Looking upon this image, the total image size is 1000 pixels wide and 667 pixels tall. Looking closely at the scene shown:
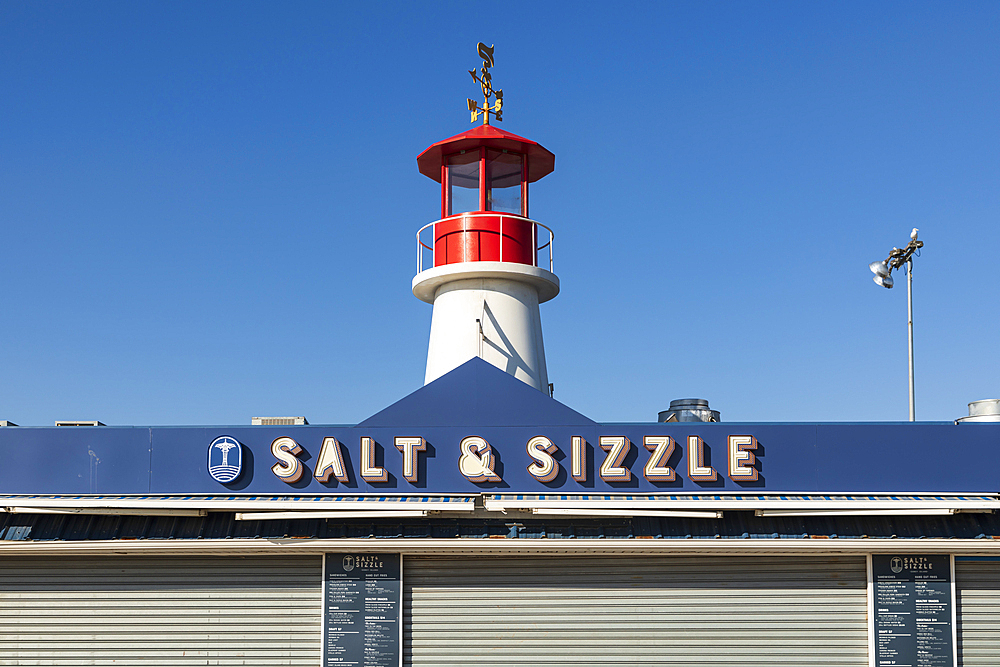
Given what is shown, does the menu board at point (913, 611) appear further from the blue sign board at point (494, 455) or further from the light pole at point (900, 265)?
the light pole at point (900, 265)

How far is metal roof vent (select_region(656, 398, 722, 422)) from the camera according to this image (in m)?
15.9

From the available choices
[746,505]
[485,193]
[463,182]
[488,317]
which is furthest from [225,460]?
[463,182]

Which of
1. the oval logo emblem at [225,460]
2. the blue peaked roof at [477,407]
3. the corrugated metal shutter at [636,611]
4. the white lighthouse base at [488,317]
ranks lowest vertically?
the corrugated metal shutter at [636,611]

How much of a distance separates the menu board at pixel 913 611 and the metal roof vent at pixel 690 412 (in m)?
3.88

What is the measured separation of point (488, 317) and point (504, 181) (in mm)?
3087

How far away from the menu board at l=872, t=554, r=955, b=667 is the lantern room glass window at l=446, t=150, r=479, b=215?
984cm

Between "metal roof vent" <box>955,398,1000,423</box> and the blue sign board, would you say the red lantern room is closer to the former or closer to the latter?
the blue sign board

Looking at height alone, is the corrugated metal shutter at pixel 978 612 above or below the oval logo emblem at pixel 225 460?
below

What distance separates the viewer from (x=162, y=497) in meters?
13.0

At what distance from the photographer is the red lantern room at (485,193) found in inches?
685

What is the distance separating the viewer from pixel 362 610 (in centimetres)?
1298

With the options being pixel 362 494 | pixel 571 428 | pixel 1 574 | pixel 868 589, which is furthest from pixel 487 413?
pixel 1 574

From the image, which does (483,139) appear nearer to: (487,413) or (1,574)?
(487,413)

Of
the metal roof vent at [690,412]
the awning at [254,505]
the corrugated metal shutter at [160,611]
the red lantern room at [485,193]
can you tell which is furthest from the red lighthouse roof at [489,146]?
the corrugated metal shutter at [160,611]
